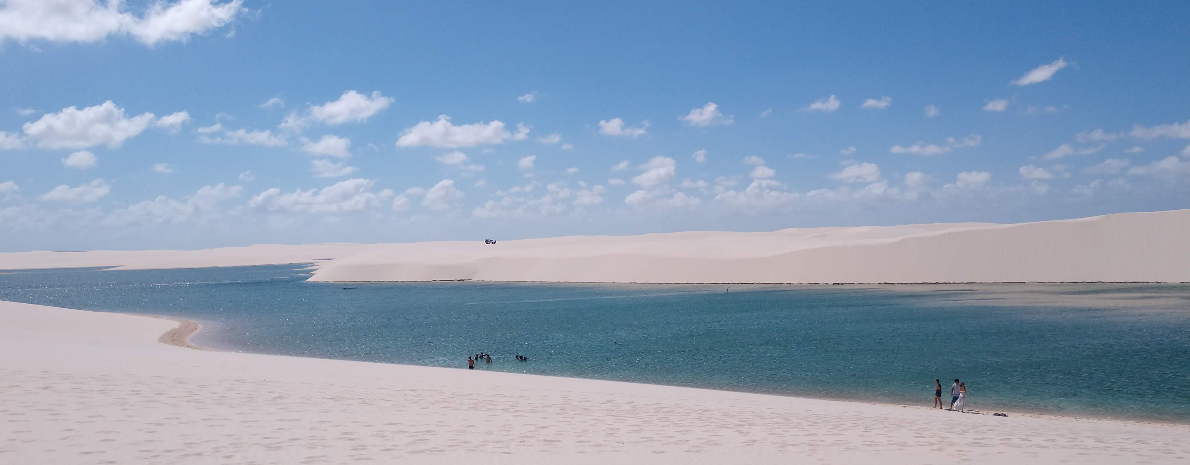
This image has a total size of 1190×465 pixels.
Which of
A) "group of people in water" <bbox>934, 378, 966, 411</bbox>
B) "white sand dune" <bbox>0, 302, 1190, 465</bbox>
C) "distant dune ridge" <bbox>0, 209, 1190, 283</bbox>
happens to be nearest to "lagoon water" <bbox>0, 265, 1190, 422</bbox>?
"group of people in water" <bbox>934, 378, 966, 411</bbox>

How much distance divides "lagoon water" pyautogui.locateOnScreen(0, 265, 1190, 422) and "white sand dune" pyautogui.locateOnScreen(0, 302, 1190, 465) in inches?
147

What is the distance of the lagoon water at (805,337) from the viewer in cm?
1748

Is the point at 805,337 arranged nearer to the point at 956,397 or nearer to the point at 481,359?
the point at 956,397

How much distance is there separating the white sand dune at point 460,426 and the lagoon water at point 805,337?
12.2 feet

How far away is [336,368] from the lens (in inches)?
680

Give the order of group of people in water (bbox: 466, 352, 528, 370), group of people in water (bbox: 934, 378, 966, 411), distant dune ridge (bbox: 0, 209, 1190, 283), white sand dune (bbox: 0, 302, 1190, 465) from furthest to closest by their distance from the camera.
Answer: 1. distant dune ridge (bbox: 0, 209, 1190, 283)
2. group of people in water (bbox: 466, 352, 528, 370)
3. group of people in water (bbox: 934, 378, 966, 411)
4. white sand dune (bbox: 0, 302, 1190, 465)

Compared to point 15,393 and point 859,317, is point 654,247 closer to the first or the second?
point 859,317

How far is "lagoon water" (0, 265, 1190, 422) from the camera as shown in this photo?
17.5 metres

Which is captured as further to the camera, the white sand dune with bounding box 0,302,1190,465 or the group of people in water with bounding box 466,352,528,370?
the group of people in water with bounding box 466,352,528,370

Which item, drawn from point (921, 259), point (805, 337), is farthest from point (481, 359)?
point (921, 259)

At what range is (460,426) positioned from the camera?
993 cm

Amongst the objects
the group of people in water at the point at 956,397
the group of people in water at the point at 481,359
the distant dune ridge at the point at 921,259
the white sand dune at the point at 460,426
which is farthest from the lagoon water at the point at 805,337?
the distant dune ridge at the point at 921,259

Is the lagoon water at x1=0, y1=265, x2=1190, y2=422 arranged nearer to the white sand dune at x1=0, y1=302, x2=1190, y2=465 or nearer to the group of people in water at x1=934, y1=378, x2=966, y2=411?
the group of people in water at x1=934, y1=378, x2=966, y2=411

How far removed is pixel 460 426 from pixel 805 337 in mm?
18718
